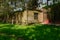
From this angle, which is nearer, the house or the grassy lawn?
the grassy lawn

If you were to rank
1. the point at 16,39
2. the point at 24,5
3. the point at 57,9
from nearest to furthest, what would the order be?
the point at 16,39 < the point at 57,9 < the point at 24,5

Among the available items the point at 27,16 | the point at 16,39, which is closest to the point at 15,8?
the point at 27,16

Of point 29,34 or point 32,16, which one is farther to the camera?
point 32,16

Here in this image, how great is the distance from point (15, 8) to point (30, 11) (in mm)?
3925

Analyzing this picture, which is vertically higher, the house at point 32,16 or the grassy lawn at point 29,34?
the grassy lawn at point 29,34

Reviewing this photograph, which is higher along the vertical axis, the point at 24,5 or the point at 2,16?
the point at 24,5

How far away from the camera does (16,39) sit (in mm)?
11852

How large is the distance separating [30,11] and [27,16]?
138 centimetres

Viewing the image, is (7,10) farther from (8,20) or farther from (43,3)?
(43,3)

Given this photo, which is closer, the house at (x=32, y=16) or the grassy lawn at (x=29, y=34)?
the grassy lawn at (x=29, y=34)

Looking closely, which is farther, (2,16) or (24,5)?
(2,16)

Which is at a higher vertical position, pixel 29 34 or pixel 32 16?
pixel 29 34

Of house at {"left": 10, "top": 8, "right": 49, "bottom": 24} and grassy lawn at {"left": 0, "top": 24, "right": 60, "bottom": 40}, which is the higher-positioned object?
grassy lawn at {"left": 0, "top": 24, "right": 60, "bottom": 40}

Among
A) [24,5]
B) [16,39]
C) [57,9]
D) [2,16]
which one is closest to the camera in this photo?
[16,39]
